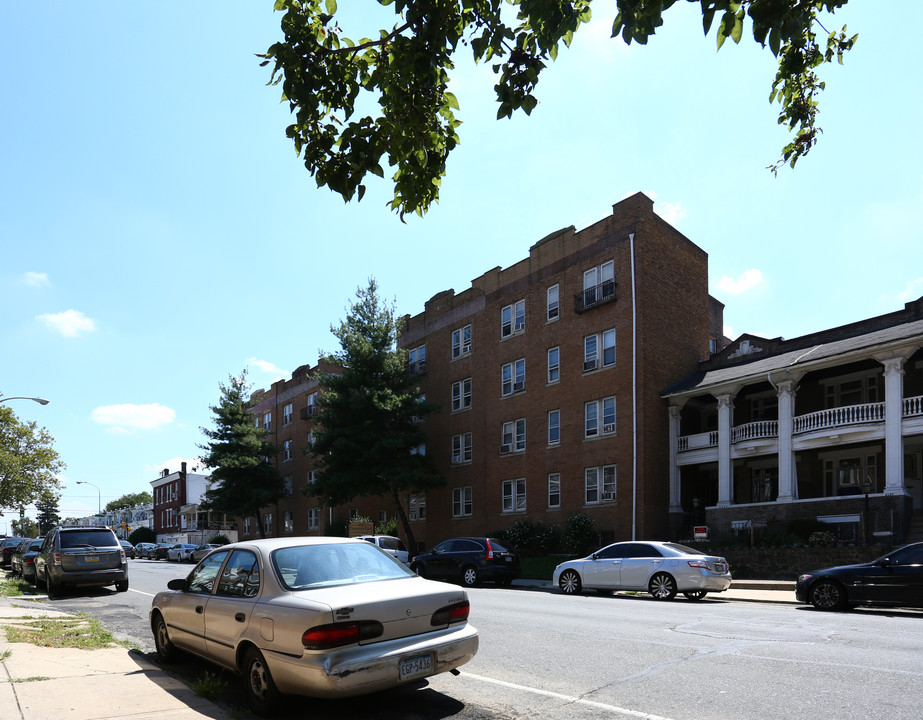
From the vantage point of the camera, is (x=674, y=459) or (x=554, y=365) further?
(x=554, y=365)

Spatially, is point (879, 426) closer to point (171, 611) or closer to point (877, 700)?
point (877, 700)

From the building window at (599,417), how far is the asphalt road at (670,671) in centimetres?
1690

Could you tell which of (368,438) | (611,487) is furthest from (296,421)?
(611,487)

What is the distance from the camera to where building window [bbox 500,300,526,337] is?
116 ft

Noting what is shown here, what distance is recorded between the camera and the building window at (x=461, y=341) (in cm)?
3909

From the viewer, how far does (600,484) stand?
30266 millimetres

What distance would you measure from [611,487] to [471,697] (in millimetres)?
23441

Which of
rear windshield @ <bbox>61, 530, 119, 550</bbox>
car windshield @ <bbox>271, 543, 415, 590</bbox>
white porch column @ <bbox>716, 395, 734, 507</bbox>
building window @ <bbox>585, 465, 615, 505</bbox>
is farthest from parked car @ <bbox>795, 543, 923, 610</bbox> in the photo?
rear windshield @ <bbox>61, 530, 119, 550</bbox>

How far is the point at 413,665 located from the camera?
627 centimetres

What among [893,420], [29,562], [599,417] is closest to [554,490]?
[599,417]

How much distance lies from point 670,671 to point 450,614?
280 cm

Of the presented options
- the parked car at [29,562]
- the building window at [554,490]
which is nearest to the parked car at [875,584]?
the building window at [554,490]

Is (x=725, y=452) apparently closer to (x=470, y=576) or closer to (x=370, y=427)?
(x=470, y=576)

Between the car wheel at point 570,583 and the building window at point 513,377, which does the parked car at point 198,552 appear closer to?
the building window at point 513,377
